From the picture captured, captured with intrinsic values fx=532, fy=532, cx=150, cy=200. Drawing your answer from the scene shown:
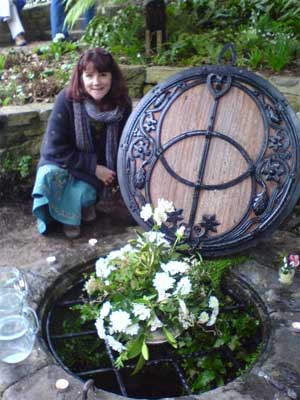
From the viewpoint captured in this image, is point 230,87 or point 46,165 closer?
point 230,87

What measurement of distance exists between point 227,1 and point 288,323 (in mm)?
3681

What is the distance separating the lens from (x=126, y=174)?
2719 millimetres

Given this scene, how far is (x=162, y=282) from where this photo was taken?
2061 millimetres

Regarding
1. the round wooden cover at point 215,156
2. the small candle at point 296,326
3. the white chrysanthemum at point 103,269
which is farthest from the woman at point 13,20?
the small candle at point 296,326

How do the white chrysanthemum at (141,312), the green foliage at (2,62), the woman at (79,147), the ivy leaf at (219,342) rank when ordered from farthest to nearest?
the green foliage at (2,62)
the woman at (79,147)
the ivy leaf at (219,342)
the white chrysanthemum at (141,312)

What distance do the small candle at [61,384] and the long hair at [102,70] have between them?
181cm

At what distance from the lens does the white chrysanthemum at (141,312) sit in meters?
2.03

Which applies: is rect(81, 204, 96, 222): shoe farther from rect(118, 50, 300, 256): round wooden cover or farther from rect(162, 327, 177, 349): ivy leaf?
rect(162, 327, 177, 349): ivy leaf

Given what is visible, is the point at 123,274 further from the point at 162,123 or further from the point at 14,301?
the point at 162,123

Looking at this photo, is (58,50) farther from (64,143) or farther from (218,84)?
(218,84)

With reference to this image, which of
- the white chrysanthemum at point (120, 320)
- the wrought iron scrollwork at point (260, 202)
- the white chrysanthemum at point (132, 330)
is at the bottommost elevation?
the white chrysanthemum at point (132, 330)

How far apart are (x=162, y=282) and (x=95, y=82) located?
4.95ft

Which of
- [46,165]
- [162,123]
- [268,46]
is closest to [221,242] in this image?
[162,123]

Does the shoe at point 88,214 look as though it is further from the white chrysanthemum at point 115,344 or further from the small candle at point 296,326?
the small candle at point 296,326
